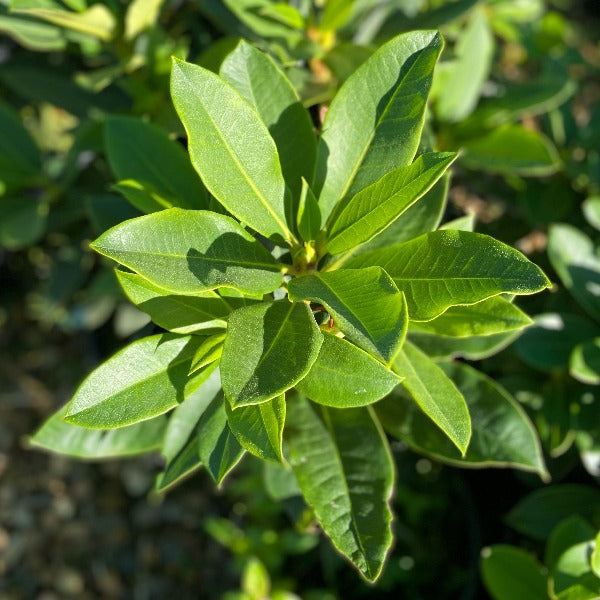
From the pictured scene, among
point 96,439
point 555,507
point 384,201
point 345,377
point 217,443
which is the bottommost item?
point 555,507

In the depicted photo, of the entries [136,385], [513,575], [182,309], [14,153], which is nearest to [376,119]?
[182,309]

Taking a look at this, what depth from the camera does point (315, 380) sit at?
759 millimetres

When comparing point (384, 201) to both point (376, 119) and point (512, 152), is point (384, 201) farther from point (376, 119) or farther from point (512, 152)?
point (512, 152)

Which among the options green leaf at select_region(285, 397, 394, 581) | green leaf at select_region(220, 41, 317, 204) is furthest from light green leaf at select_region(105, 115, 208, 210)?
green leaf at select_region(285, 397, 394, 581)

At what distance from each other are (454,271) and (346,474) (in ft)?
1.17

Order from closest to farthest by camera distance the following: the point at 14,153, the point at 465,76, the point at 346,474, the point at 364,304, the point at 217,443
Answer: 1. the point at 364,304
2. the point at 217,443
3. the point at 346,474
4. the point at 465,76
5. the point at 14,153

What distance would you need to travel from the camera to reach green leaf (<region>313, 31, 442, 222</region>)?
0.82 m

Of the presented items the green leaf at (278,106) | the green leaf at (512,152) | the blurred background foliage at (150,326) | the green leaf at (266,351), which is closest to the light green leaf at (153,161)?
the blurred background foliage at (150,326)

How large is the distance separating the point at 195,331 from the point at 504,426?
486mm

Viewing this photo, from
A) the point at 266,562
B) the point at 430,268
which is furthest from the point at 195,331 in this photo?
the point at 266,562

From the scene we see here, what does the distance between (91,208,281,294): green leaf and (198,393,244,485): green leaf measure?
17 centimetres

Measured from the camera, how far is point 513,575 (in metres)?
1.20

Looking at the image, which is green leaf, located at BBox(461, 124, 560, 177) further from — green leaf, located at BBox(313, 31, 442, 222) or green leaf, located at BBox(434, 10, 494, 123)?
green leaf, located at BBox(313, 31, 442, 222)

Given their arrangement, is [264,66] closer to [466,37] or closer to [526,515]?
[466,37]
